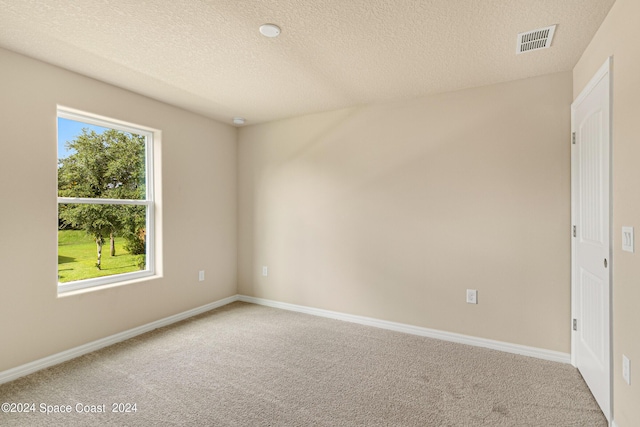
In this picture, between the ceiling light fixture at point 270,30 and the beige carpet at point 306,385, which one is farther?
the ceiling light fixture at point 270,30

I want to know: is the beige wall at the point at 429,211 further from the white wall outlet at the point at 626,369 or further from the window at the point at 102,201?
the window at the point at 102,201

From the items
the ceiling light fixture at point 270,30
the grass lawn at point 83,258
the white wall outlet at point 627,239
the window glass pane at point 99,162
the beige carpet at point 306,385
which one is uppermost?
the ceiling light fixture at point 270,30

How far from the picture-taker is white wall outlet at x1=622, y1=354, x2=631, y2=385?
161 cm

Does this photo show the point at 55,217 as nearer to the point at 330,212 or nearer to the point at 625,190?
the point at 330,212

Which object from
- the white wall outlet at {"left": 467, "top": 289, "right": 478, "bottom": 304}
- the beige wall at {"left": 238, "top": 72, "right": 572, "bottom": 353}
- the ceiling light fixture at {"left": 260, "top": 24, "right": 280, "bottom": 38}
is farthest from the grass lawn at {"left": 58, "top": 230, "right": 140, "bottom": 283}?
A: the white wall outlet at {"left": 467, "top": 289, "right": 478, "bottom": 304}

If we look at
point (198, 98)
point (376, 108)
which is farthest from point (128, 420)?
point (376, 108)

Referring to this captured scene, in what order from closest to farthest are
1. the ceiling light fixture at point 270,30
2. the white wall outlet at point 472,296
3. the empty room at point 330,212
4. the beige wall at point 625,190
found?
the beige wall at point 625,190 → the empty room at point 330,212 → the ceiling light fixture at point 270,30 → the white wall outlet at point 472,296

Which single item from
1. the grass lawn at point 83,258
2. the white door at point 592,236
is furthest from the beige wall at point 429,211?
the grass lawn at point 83,258

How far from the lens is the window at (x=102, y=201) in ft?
9.16

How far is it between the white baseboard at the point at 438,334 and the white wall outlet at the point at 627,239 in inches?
57.9

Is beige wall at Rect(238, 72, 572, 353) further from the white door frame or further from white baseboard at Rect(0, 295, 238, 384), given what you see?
white baseboard at Rect(0, 295, 238, 384)

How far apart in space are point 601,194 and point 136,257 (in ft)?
13.3

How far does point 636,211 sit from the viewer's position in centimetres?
155

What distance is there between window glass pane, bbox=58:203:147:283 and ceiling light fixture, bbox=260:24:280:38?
7.46ft
